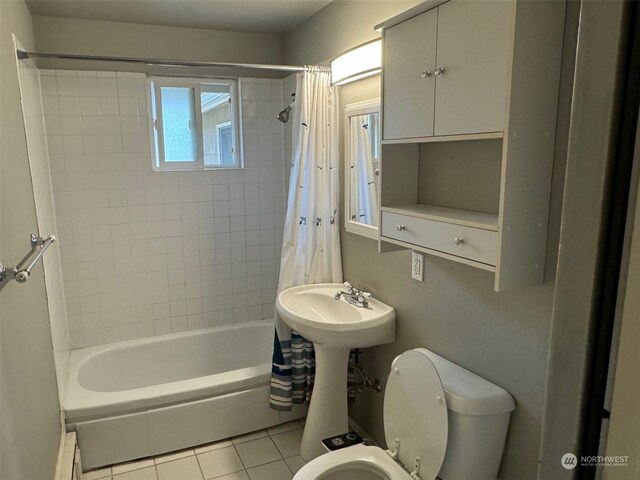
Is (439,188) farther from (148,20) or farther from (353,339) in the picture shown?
(148,20)

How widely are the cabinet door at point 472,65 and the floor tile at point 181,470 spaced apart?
2.07 meters

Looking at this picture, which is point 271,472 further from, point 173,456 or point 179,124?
point 179,124

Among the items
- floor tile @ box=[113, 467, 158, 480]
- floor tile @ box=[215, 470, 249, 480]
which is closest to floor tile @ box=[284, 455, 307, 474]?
floor tile @ box=[215, 470, 249, 480]

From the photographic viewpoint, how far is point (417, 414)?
1.74 metres

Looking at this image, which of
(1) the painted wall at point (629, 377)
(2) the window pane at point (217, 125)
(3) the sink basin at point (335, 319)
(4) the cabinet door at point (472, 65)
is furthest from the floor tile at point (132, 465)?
(1) the painted wall at point (629, 377)

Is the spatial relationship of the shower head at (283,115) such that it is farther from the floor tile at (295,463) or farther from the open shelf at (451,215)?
the floor tile at (295,463)

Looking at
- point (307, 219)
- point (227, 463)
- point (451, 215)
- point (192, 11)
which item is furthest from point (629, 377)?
point (192, 11)

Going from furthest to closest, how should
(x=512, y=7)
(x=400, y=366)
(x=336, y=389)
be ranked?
(x=336, y=389)
(x=400, y=366)
(x=512, y=7)

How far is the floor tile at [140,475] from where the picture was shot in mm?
2422

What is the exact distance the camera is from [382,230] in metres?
1.94

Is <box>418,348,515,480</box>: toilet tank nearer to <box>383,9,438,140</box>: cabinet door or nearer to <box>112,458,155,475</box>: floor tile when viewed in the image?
<box>383,9,438,140</box>: cabinet door

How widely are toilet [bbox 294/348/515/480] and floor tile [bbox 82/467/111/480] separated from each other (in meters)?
1.27

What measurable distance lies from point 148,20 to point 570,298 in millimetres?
3106

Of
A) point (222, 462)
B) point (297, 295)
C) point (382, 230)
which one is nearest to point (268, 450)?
point (222, 462)
